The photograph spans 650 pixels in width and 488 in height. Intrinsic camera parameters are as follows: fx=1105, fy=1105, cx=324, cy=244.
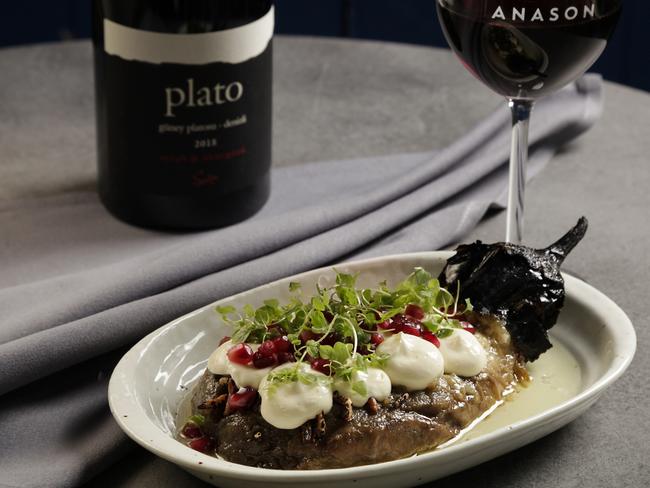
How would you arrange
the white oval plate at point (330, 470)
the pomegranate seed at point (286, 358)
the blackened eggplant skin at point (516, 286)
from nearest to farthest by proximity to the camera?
the white oval plate at point (330, 470), the pomegranate seed at point (286, 358), the blackened eggplant skin at point (516, 286)

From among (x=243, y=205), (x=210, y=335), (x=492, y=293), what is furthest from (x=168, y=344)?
(x=243, y=205)

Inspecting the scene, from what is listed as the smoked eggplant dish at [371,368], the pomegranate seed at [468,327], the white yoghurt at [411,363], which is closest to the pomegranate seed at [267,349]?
the smoked eggplant dish at [371,368]

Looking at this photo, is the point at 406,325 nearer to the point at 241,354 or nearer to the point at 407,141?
the point at 241,354

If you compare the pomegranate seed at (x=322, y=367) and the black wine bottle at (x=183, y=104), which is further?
the black wine bottle at (x=183, y=104)

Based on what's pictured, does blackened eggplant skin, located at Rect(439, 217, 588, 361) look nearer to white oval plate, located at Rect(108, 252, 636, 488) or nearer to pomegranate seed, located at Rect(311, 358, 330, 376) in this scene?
white oval plate, located at Rect(108, 252, 636, 488)

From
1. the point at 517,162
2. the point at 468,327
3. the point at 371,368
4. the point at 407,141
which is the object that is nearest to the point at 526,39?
the point at 517,162

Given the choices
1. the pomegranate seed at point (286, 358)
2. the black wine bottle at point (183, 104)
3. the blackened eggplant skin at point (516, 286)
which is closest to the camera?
the pomegranate seed at point (286, 358)

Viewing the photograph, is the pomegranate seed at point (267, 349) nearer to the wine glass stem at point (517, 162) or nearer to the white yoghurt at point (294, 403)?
the white yoghurt at point (294, 403)
